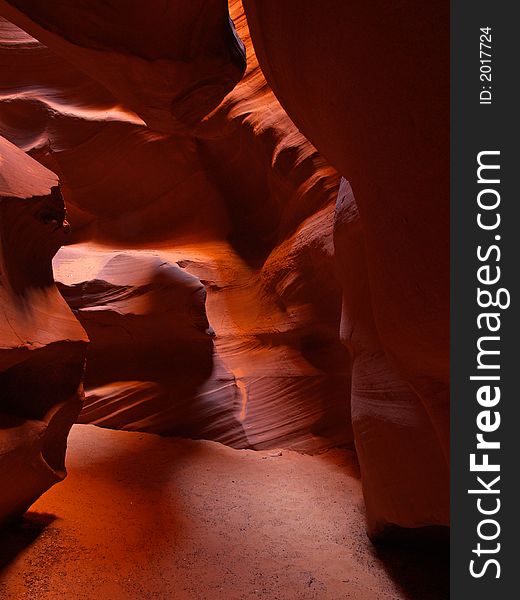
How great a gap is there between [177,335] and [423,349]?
112 inches

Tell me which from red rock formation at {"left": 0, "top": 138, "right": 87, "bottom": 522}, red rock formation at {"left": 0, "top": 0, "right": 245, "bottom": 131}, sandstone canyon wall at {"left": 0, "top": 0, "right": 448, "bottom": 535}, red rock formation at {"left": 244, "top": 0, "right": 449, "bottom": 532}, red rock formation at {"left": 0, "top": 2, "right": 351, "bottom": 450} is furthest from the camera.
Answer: red rock formation at {"left": 0, "top": 2, "right": 351, "bottom": 450}

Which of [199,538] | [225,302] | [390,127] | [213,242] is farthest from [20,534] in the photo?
[213,242]

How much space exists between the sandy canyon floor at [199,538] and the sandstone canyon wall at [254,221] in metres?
0.29

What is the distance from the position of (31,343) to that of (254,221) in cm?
356

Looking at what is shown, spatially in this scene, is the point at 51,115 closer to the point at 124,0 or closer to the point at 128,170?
the point at 128,170

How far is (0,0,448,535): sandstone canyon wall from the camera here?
1.67 metres

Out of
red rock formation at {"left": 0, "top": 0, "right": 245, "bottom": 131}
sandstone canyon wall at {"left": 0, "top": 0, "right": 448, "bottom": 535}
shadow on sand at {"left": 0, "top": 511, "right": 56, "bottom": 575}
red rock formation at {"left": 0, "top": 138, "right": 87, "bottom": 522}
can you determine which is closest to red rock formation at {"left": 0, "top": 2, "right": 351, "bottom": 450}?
sandstone canyon wall at {"left": 0, "top": 0, "right": 448, "bottom": 535}

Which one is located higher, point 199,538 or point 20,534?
point 20,534

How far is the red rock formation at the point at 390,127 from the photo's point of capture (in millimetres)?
1487

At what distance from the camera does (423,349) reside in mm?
1800

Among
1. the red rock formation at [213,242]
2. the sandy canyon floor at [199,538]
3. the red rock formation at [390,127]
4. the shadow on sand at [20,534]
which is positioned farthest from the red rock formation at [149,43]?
the shadow on sand at [20,534]

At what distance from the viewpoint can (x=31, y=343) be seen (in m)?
2.30

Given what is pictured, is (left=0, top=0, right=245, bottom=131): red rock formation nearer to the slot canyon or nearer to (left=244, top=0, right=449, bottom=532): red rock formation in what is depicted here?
the slot canyon

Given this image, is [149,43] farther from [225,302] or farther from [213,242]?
[213,242]
